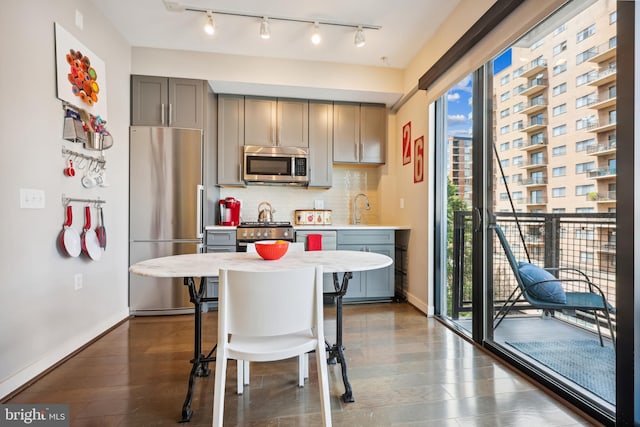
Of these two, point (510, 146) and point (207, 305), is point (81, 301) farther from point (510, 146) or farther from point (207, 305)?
point (510, 146)

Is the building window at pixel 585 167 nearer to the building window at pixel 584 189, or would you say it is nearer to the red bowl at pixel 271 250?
the building window at pixel 584 189

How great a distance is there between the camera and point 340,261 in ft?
5.69

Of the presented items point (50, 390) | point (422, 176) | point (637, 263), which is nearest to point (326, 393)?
point (637, 263)

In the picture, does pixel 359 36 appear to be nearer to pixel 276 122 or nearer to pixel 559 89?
pixel 276 122

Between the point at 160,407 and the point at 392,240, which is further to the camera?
the point at 392,240

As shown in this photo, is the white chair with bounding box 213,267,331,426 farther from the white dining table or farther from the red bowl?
the red bowl

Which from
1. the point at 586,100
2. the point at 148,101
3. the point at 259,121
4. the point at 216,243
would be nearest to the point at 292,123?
the point at 259,121

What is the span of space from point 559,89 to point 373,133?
7.18 ft

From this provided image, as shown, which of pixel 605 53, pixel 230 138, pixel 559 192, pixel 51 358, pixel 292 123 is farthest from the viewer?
pixel 292 123

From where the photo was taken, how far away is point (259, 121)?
3.53 metres

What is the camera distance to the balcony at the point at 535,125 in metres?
1.86

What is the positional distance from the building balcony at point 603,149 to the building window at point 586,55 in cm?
48

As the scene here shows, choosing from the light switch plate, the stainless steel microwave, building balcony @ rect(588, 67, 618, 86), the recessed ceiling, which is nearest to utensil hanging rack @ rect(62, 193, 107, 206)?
the light switch plate

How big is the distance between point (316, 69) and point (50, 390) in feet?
11.4
